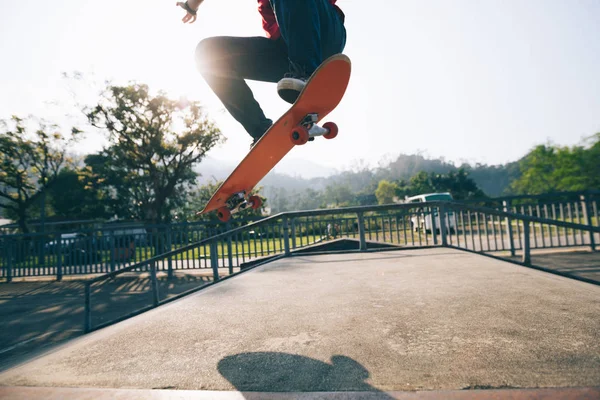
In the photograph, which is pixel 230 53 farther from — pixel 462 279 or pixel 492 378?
pixel 462 279

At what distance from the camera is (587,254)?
791cm

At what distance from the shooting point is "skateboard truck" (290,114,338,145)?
258cm

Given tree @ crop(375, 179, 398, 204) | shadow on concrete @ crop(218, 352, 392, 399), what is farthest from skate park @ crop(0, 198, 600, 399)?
tree @ crop(375, 179, 398, 204)

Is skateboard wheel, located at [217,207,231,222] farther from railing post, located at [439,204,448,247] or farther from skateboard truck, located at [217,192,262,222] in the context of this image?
railing post, located at [439,204,448,247]

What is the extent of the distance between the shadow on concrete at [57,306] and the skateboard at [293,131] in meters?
2.17

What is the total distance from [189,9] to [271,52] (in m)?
0.86

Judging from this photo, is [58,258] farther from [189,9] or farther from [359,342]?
[359,342]

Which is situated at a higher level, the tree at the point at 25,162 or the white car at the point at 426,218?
the tree at the point at 25,162

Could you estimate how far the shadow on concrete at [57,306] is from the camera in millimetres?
4535

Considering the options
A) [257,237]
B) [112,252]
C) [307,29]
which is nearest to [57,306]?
[112,252]

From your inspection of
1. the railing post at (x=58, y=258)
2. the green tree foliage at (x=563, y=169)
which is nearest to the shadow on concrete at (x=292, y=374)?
the railing post at (x=58, y=258)

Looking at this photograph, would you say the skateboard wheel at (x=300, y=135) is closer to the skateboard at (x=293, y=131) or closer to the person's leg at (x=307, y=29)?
the skateboard at (x=293, y=131)

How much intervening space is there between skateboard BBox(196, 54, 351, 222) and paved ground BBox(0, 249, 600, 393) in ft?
3.07

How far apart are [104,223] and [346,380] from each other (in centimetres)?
4222
